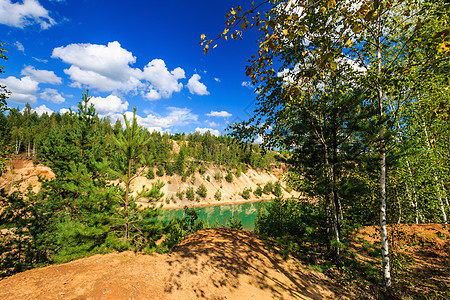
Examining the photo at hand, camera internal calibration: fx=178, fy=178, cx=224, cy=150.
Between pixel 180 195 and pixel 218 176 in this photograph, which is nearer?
pixel 180 195

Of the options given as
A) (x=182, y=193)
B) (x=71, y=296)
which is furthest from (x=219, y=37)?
(x=182, y=193)

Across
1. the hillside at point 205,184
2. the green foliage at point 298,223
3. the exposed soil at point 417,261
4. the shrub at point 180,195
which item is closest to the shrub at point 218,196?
the hillside at point 205,184

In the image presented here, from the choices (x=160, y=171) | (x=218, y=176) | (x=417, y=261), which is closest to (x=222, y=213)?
(x=218, y=176)

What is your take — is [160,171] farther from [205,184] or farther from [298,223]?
[298,223]

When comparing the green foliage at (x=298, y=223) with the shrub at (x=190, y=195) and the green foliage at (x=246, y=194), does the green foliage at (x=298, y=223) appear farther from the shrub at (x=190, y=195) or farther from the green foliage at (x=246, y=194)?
the green foliage at (x=246, y=194)

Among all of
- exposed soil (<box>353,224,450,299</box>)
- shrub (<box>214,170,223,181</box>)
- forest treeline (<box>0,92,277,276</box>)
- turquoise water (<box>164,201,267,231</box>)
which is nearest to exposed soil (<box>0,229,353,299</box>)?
forest treeline (<box>0,92,277,276</box>)

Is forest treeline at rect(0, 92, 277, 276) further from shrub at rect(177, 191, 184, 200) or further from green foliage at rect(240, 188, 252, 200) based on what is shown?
green foliage at rect(240, 188, 252, 200)

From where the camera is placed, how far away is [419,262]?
8.03 m

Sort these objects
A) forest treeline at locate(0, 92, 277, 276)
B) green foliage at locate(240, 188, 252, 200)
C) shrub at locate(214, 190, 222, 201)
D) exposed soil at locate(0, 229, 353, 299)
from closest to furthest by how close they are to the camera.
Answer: exposed soil at locate(0, 229, 353, 299), forest treeline at locate(0, 92, 277, 276), shrub at locate(214, 190, 222, 201), green foliage at locate(240, 188, 252, 200)

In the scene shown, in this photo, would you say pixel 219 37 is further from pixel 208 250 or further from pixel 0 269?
pixel 0 269

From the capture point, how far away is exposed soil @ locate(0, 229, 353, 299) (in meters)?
4.12

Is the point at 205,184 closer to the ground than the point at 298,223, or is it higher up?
closer to the ground

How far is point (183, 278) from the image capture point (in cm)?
536

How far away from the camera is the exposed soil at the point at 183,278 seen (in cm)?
412
